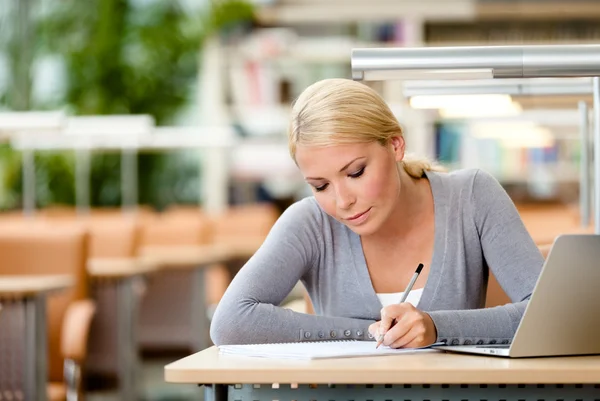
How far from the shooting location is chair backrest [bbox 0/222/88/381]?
3.61 meters

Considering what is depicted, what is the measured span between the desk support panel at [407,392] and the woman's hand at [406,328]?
21 centimetres

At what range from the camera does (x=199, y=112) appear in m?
9.16

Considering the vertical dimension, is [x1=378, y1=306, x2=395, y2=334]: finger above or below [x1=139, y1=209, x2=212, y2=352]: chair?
above

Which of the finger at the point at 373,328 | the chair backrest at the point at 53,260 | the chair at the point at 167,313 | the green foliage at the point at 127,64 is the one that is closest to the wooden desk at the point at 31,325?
the chair backrest at the point at 53,260

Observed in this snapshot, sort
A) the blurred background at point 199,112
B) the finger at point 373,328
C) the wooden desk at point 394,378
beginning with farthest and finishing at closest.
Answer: the blurred background at point 199,112
the finger at point 373,328
the wooden desk at point 394,378

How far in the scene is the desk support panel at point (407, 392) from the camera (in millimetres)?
1460

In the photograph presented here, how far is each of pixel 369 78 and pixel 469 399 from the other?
1.75 feet

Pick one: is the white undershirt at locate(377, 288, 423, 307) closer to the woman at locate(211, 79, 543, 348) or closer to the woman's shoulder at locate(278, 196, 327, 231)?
the woman at locate(211, 79, 543, 348)

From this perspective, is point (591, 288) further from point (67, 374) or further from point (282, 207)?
point (282, 207)

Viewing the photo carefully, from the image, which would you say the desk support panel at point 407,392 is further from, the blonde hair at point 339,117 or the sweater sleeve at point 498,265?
the blonde hair at point 339,117

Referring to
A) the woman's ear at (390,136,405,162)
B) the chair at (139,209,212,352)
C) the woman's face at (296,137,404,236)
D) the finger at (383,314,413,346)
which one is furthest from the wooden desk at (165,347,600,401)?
the chair at (139,209,212,352)

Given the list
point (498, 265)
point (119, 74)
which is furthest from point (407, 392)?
point (119, 74)

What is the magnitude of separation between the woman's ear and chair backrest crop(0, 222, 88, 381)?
1.84m

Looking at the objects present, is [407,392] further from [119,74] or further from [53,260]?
[119,74]
